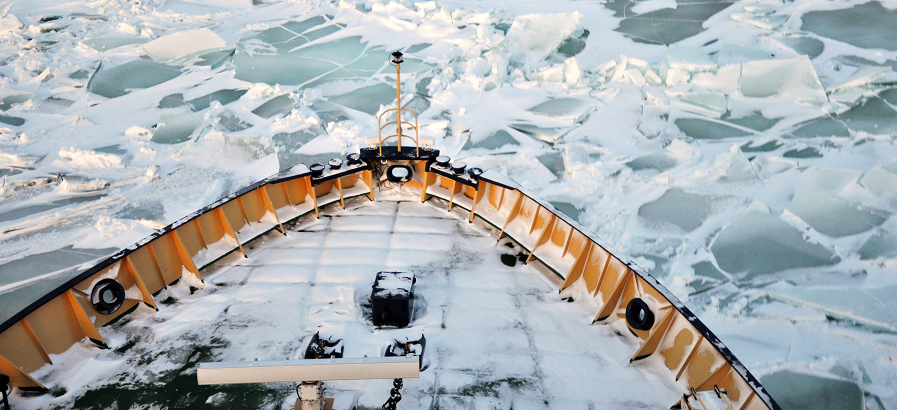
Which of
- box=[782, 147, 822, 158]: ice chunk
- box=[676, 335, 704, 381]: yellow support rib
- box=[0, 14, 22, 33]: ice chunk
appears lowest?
box=[782, 147, 822, 158]: ice chunk

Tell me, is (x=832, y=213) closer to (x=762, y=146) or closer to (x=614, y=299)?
(x=762, y=146)

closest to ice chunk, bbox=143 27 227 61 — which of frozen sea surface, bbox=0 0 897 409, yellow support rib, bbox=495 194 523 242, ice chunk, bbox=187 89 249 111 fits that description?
frozen sea surface, bbox=0 0 897 409

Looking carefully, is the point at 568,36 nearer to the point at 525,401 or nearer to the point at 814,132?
the point at 814,132

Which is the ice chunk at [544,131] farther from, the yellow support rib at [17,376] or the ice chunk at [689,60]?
the yellow support rib at [17,376]

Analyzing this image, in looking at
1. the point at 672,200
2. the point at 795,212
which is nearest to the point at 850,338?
the point at 795,212

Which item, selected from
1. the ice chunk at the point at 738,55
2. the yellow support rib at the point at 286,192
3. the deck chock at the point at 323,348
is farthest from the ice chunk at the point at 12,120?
the ice chunk at the point at 738,55


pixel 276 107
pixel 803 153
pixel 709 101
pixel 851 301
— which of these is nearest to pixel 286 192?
pixel 851 301

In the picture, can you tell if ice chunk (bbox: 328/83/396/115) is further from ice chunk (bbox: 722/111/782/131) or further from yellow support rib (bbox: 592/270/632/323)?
yellow support rib (bbox: 592/270/632/323)
